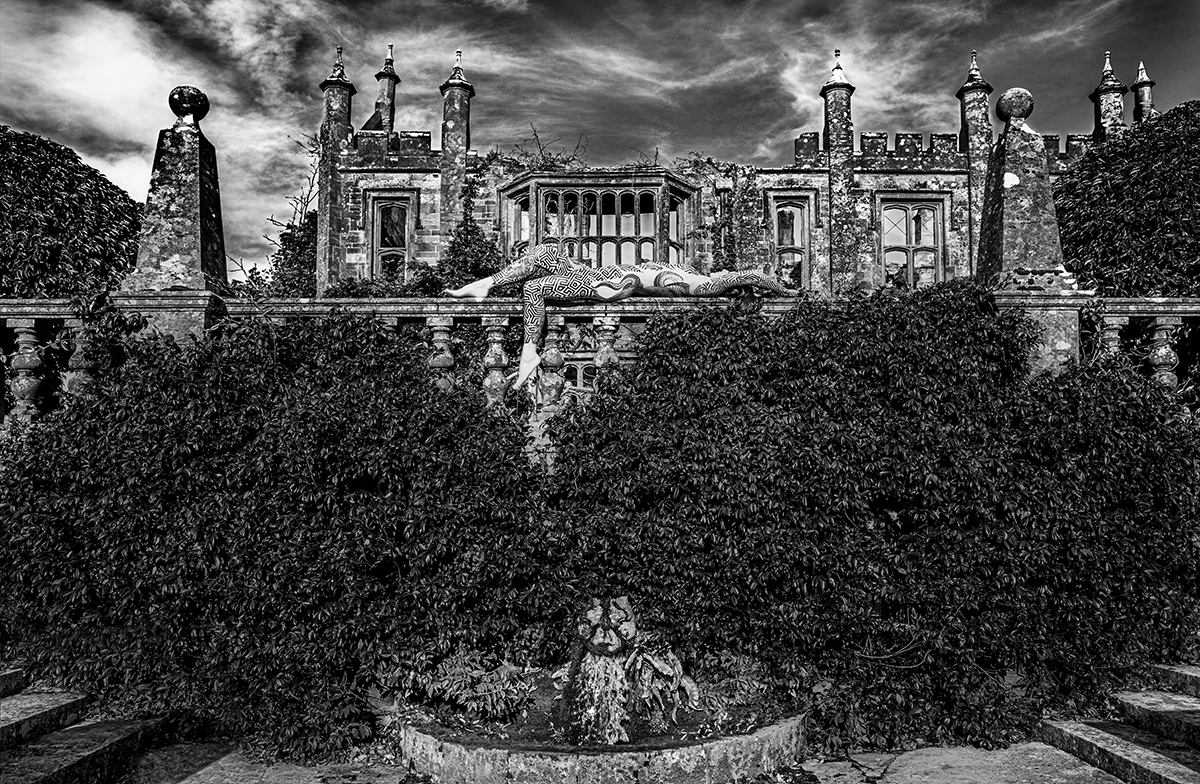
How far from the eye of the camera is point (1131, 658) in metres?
A: 4.87

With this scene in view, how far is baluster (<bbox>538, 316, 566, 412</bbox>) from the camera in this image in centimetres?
553

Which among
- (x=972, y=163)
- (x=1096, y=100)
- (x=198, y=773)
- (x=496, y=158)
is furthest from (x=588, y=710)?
(x=1096, y=100)

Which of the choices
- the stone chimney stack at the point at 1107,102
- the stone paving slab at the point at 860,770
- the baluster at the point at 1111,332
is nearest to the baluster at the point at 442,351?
the stone paving slab at the point at 860,770

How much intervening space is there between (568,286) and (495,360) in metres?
0.78

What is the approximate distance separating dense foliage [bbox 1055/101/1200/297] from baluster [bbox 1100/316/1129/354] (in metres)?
4.95

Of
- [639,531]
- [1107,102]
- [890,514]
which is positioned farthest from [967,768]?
[1107,102]

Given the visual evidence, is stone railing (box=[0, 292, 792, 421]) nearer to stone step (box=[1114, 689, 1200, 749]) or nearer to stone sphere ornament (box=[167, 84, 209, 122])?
stone sphere ornament (box=[167, 84, 209, 122])

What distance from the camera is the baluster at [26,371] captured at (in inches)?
218

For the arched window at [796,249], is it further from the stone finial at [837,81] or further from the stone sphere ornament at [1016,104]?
the stone sphere ornament at [1016,104]

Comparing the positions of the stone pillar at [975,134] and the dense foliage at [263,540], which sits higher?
the stone pillar at [975,134]

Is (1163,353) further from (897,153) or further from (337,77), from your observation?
(337,77)

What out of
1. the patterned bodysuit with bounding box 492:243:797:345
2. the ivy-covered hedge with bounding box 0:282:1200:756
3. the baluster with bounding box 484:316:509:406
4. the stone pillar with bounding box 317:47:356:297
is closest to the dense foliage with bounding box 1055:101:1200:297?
the ivy-covered hedge with bounding box 0:282:1200:756

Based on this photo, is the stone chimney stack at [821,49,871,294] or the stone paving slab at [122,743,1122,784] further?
the stone chimney stack at [821,49,871,294]

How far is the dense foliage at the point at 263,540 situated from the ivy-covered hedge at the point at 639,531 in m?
0.02
